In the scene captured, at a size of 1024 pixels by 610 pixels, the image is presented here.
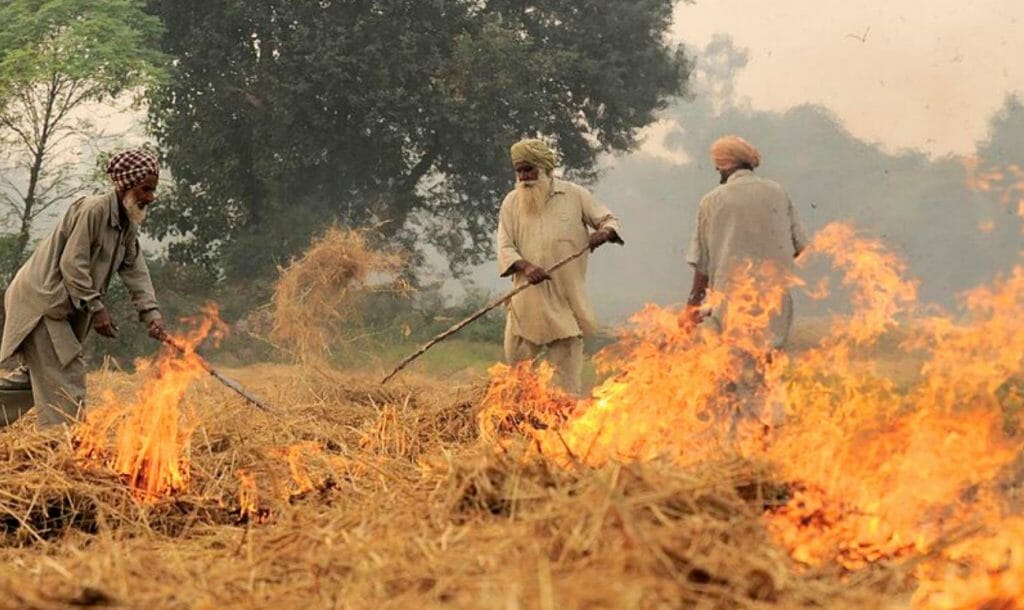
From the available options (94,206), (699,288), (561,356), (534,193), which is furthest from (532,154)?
(94,206)

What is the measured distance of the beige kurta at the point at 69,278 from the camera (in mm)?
6125

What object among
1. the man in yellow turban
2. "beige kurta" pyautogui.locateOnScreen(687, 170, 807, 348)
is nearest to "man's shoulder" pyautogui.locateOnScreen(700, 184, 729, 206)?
"beige kurta" pyautogui.locateOnScreen(687, 170, 807, 348)

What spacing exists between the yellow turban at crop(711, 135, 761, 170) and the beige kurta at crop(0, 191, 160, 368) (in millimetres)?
3500

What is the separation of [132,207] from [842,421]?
12.8 feet

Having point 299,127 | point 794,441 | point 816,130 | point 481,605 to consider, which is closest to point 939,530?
point 794,441

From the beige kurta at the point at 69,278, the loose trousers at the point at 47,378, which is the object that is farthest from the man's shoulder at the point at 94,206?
the loose trousers at the point at 47,378

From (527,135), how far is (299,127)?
14.7 ft

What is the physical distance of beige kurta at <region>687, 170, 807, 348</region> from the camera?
268 inches

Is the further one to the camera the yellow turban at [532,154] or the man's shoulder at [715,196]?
the yellow turban at [532,154]

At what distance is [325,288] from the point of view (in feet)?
32.9

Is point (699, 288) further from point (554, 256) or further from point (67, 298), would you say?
point (67, 298)

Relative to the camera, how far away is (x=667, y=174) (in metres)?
→ 75.2

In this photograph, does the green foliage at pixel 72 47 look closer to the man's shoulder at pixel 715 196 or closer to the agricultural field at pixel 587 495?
the agricultural field at pixel 587 495

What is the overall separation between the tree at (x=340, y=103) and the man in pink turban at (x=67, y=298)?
14351 millimetres
